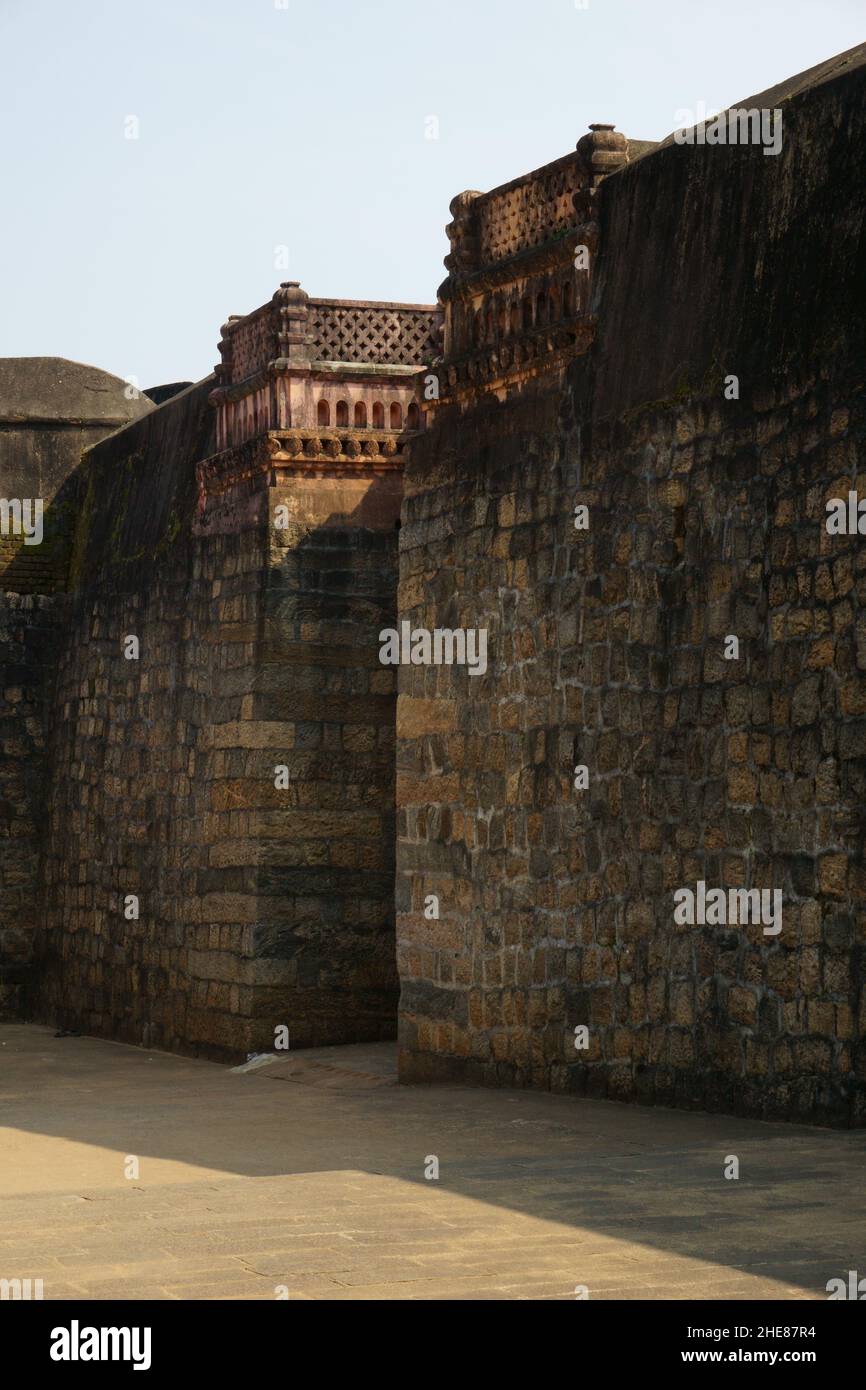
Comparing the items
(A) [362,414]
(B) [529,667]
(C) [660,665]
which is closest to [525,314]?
(B) [529,667]

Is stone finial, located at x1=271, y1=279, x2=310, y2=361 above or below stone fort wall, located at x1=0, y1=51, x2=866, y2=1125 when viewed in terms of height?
above

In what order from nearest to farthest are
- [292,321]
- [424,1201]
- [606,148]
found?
[424,1201] < [606,148] < [292,321]

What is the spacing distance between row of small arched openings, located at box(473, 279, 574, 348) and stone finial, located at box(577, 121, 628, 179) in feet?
1.84

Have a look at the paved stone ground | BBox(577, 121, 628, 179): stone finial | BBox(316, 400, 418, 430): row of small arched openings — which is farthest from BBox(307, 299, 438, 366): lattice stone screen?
the paved stone ground

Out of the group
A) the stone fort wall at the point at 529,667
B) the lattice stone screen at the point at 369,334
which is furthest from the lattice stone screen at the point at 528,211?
the lattice stone screen at the point at 369,334

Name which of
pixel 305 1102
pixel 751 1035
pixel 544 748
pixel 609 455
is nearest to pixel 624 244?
pixel 609 455

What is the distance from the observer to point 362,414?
41.5 feet

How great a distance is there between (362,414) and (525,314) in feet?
8.77

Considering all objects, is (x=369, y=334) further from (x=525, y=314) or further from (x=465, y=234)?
(x=525, y=314)

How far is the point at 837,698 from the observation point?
297 inches

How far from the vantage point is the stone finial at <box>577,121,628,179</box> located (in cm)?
957

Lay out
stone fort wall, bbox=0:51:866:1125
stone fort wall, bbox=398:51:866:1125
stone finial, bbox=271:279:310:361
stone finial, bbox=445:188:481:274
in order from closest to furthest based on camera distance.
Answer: stone fort wall, bbox=398:51:866:1125 < stone fort wall, bbox=0:51:866:1125 < stone finial, bbox=445:188:481:274 < stone finial, bbox=271:279:310:361

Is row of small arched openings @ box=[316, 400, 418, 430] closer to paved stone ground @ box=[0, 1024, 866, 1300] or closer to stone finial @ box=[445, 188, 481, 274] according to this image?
stone finial @ box=[445, 188, 481, 274]

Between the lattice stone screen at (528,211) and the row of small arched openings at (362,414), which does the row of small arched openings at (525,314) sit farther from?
the row of small arched openings at (362,414)
